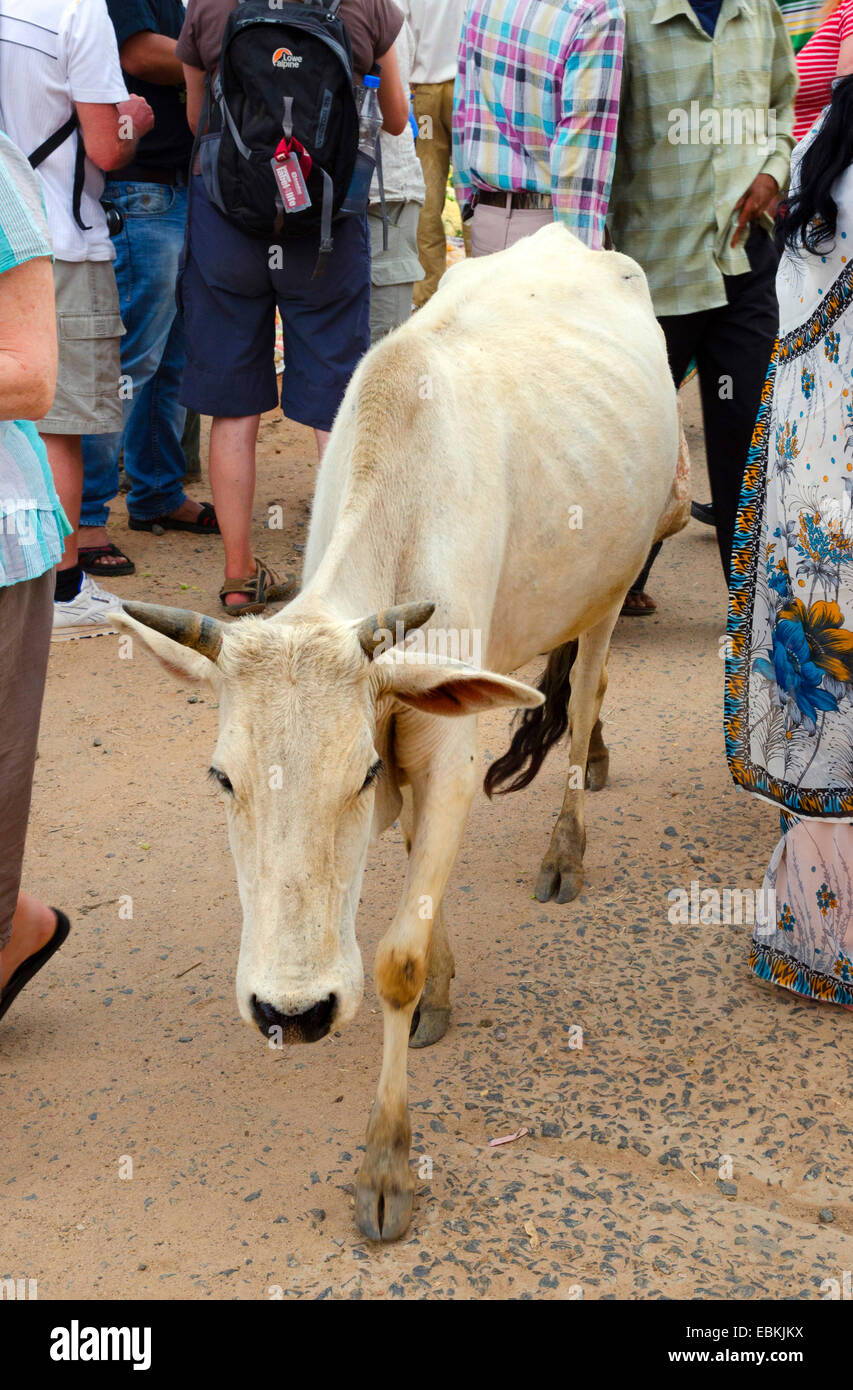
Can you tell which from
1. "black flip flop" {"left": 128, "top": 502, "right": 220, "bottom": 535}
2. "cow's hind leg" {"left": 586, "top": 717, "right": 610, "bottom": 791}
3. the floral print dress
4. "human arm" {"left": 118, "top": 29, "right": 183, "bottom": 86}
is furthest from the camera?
"black flip flop" {"left": 128, "top": 502, "right": 220, "bottom": 535}

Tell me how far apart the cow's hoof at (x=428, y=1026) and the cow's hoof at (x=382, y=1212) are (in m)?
0.64

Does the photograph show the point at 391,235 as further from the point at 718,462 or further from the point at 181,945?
the point at 181,945

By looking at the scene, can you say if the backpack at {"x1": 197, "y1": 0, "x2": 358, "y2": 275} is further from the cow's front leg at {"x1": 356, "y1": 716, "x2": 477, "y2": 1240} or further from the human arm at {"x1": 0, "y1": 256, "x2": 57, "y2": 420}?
the cow's front leg at {"x1": 356, "y1": 716, "x2": 477, "y2": 1240}

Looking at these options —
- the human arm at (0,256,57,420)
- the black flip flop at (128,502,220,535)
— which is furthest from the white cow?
the black flip flop at (128,502,220,535)

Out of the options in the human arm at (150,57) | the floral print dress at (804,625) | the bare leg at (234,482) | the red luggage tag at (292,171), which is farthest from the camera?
the human arm at (150,57)

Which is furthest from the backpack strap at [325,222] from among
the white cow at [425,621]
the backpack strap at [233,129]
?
the white cow at [425,621]

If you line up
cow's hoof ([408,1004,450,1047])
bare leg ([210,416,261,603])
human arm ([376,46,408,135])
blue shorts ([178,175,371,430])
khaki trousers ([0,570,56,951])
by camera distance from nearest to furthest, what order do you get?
1. khaki trousers ([0,570,56,951])
2. cow's hoof ([408,1004,450,1047])
3. blue shorts ([178,175,371,430])
4. human arm ([376,46,408,135])
5. bare leg ([210,416,261,603])

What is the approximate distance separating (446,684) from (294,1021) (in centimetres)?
68

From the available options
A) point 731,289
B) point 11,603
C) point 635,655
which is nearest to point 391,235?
point 731,289

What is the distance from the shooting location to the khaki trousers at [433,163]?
7.93 meters

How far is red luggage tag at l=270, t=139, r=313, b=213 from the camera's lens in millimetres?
4852

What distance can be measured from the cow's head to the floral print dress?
1144 mm

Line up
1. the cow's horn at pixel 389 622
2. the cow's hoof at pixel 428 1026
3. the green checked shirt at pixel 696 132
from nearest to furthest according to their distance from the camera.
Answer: the cow's horn at pixel 389 622
the cow's hoof at pixel 428 1026
the green checked shirt at pixel 696 132

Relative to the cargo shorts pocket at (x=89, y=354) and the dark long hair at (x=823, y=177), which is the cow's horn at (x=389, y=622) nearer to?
the dark long hair at (x=823, y=177)
